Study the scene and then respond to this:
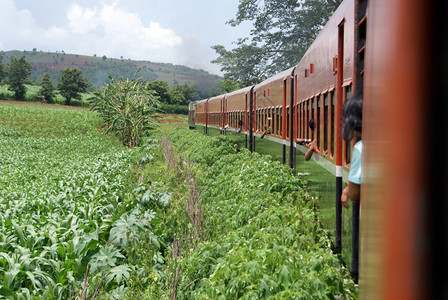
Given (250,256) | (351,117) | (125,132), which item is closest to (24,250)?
(250,256)

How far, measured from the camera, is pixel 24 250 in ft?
21.8

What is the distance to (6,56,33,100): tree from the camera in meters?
85.3

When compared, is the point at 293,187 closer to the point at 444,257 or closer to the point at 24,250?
the point at 24,250

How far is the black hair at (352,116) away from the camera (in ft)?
8.82

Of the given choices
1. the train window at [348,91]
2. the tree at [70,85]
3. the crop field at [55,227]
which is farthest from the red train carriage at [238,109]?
the tree at [70,85]

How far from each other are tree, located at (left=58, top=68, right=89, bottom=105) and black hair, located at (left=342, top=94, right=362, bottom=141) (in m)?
90.2

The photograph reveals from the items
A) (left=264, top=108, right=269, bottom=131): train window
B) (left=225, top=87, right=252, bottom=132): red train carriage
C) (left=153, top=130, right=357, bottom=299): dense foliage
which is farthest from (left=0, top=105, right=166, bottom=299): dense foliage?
(left=225, top=87, right=252, bottom=132): red train carriage

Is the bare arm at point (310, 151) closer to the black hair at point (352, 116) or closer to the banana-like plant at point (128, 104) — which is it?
the black hair at point (352, 116)

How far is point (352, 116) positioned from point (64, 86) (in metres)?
92.9

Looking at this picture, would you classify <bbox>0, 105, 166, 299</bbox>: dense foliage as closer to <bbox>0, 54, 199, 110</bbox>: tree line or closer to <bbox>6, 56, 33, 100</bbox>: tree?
<bbox>0, 54, 199, 110</bbox>: tree line

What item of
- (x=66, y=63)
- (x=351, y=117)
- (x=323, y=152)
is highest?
(x=66, y=63)

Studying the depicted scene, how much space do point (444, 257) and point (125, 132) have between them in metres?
28.7

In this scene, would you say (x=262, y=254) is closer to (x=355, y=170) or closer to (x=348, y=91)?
(x=348, y=91)

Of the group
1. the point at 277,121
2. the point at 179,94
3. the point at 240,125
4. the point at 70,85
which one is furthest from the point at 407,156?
the point at 70,85
